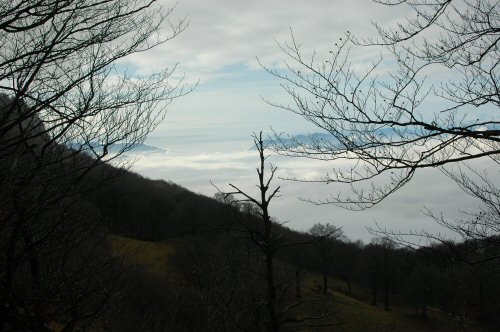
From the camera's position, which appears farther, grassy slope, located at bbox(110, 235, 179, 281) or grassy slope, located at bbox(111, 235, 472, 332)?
grassy slope, located at bbox(110, 235, 179, 281)

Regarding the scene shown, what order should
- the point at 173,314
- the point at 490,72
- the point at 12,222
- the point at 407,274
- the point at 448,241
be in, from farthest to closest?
1. the point at 407,274
2. the point at 173,314
3. the point at 448,241
4. the point at 12,222
5. the point at 490,72

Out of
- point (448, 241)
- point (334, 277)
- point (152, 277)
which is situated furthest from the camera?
point (334, 277)

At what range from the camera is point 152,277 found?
136 feet

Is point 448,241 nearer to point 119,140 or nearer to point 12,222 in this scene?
point 119,140

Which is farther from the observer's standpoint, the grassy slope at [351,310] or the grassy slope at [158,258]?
the grassy slope at [158,258]

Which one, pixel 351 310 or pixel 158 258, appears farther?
pixel 158 258

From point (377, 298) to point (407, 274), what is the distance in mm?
5392

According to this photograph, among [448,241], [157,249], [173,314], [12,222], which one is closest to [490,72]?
[448,241]

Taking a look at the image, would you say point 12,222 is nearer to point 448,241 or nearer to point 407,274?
point 448,241

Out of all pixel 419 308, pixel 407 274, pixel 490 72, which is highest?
pixel 490 72

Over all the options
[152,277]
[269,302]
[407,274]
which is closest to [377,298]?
[407,274]

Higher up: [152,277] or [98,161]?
[98,161]

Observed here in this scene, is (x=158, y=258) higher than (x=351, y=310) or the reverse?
higher

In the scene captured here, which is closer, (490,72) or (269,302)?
(490,72)
